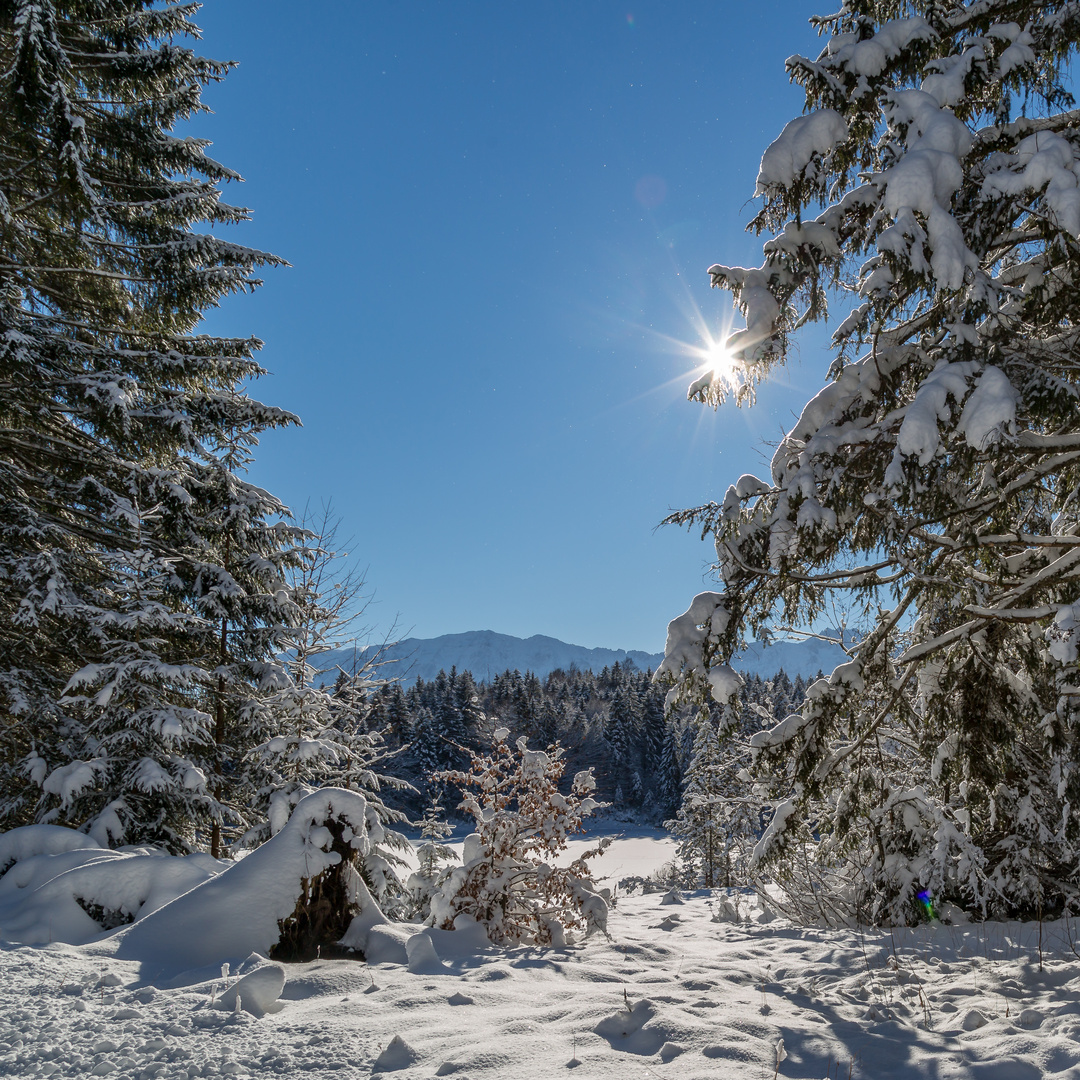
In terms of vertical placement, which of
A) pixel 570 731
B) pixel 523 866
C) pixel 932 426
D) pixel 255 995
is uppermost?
pixel 932 426

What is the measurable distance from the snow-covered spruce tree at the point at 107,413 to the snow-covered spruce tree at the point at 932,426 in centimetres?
681

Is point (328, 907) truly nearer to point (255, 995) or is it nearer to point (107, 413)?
point (255, 995)

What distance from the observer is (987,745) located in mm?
5168

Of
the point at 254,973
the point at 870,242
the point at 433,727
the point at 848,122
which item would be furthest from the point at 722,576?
the point at 433,727

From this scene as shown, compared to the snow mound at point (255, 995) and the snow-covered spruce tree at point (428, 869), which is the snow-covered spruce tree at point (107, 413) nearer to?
the snow-covered spruce tree at point (428, 869)

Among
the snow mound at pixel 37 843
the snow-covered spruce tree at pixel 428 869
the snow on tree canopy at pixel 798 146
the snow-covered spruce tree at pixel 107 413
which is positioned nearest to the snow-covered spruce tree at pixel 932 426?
the snow on tree canopy at pixel 798 146

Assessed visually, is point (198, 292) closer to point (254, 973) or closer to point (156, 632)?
point (156, 632)

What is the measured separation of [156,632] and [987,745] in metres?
9.66

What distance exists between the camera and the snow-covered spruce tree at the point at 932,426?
11.2ft

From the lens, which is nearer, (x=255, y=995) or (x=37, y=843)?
(x=255, y=995)

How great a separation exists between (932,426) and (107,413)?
8164 mm

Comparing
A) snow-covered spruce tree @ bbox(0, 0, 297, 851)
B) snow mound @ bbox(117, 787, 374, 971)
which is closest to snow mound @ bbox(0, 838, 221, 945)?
snow mound @ bbox(117, 787, 374, 971)

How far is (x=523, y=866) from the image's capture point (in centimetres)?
604

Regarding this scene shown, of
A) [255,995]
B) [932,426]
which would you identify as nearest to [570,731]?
[255,995]
